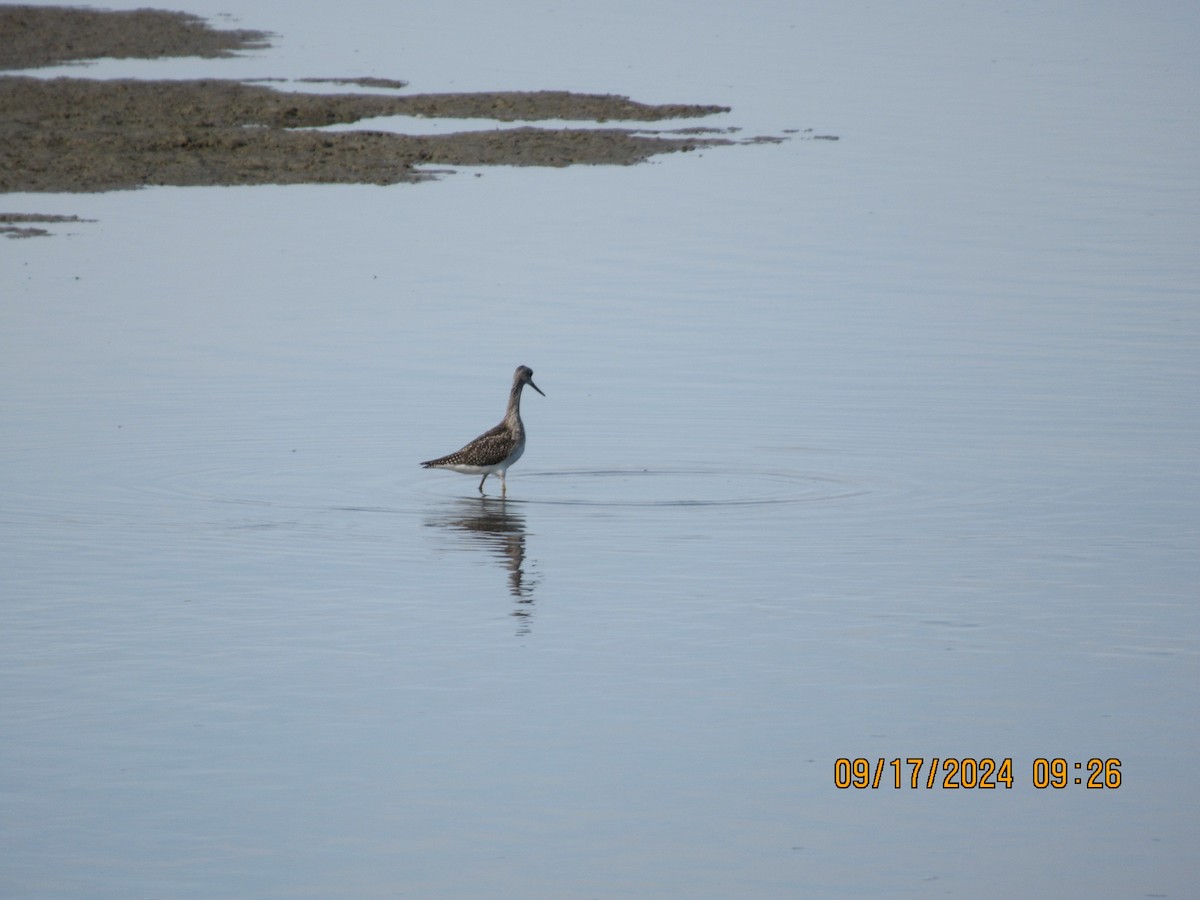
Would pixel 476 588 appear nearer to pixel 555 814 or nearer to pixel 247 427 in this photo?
pixel 555 814

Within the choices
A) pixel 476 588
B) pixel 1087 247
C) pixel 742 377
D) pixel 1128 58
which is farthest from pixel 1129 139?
pixel 476 588

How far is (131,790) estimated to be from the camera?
9.74 meters

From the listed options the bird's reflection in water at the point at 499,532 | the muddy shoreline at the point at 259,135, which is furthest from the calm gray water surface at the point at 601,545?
the muddy shoreline at the point at 259,135

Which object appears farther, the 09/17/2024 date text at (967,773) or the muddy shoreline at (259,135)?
the muddy shoreline at (259,135)

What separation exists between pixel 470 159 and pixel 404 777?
31.5 metres

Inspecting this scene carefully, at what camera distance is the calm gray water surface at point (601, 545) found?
30.5 ft

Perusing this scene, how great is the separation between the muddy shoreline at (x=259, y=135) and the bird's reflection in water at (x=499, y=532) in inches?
792

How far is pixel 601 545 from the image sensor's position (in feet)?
49.9

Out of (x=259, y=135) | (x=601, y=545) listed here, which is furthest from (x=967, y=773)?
(x=259, y=135)

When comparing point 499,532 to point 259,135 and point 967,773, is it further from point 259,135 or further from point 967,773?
point 259,135

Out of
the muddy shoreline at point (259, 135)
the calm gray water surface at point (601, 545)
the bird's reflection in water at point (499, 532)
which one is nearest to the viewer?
the calm gray water surface at point (601, 545)

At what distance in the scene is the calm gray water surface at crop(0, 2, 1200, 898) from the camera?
30.5 ft

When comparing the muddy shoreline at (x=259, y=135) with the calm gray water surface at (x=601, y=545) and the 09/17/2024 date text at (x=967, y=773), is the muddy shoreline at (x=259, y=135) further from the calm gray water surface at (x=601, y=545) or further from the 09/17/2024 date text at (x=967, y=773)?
the 09/17/2024 date text at (x=967, y=773)

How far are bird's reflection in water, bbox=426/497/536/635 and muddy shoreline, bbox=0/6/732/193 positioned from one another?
66.0 feet
